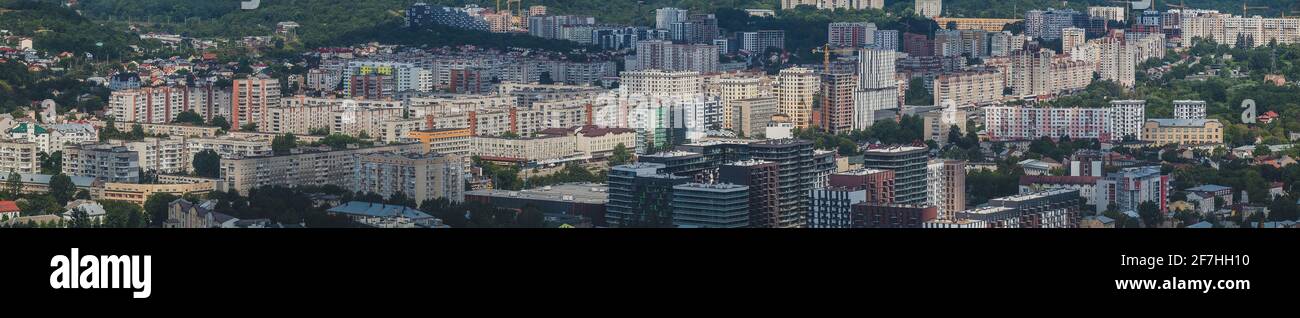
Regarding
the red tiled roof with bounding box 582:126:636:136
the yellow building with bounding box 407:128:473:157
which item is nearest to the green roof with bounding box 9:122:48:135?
the yellow building with bounding box 407:128:473:157

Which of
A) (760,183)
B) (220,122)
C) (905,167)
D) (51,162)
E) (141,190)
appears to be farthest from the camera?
(220,122)

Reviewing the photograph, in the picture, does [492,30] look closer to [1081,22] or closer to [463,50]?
[463,50]

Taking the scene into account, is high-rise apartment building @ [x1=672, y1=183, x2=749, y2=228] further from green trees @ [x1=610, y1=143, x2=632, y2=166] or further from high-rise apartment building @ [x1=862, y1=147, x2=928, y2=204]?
green trees @ [x1=610, y1=143, x2=632, y2=166]

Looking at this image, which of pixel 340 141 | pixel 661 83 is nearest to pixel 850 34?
pixel 661 83

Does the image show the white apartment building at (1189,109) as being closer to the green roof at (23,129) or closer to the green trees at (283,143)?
the green trees at (283,143)

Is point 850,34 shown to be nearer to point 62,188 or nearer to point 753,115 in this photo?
point 753,115

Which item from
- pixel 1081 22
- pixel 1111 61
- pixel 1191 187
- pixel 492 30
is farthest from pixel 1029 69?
pixel 1191 187
